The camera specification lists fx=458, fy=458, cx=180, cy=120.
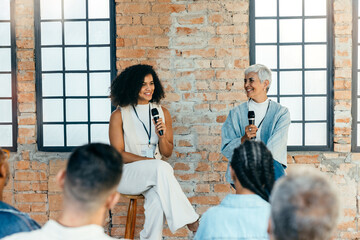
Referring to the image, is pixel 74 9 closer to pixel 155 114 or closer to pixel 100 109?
pixel 100 109

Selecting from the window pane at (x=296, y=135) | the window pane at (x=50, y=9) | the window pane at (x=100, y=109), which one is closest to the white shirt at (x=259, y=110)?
the window pane at (x=296, y=135)

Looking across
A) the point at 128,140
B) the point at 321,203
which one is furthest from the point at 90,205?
the point at 128,140

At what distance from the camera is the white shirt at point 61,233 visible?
4.93 ft

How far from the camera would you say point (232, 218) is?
2.03m

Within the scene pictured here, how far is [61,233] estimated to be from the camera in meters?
1.51

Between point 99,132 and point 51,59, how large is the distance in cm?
90

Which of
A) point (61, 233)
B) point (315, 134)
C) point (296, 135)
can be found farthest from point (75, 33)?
point (61, 233)

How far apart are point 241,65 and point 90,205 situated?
3.14m

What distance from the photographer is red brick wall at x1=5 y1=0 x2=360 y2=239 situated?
14.7 feet

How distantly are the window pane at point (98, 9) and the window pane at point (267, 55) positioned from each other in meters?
1.58

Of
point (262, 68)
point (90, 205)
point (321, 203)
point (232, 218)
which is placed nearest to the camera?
point (321, 203)

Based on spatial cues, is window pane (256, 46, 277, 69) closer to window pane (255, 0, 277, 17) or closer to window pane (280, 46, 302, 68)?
window pane (280, 46, 302, 68)

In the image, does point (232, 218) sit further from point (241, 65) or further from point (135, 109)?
point (241, 65)

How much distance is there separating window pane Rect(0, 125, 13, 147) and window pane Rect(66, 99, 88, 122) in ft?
2.05
